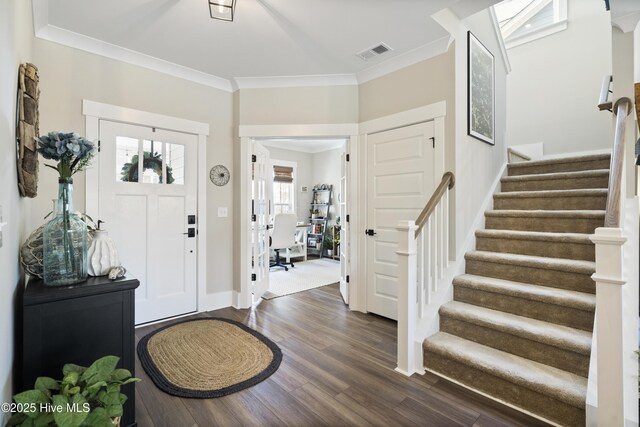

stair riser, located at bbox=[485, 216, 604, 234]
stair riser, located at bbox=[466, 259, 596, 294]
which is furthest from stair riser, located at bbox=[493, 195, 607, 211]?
stair riser, located at bbox=[466, 259, 596, 294]

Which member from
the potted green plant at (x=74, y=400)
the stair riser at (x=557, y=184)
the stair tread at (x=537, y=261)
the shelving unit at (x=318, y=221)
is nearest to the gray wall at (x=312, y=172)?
the shelving unit at (x=318, y=221)

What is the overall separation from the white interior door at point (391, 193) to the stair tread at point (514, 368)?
3.20 ft

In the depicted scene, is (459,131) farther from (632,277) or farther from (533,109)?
(533,109)

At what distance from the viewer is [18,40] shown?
1598 millimetres

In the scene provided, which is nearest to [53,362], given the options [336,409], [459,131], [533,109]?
[336,409]

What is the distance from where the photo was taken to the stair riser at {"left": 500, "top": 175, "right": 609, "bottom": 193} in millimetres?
2873

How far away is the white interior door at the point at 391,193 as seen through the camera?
9.73 feet

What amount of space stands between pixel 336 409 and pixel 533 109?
189 inches

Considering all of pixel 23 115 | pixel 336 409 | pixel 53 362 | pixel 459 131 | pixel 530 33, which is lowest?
pixel 336 409

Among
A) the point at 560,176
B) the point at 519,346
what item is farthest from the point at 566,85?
the point at 519,346

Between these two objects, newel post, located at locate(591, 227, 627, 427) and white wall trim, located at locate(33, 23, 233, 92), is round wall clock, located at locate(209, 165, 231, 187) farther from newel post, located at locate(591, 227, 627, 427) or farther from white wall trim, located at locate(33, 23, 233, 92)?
newel post, located at locate(591, 227, 627, 427)

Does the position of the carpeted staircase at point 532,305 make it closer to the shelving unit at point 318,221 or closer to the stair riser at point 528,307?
the stair riser at point 528,307

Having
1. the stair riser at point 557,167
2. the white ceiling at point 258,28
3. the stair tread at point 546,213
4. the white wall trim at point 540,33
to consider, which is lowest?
the stair tread at point 546,213

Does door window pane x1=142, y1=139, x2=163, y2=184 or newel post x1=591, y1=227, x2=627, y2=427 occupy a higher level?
door window pane x1=142, y1=139, x2=163, y2=184
